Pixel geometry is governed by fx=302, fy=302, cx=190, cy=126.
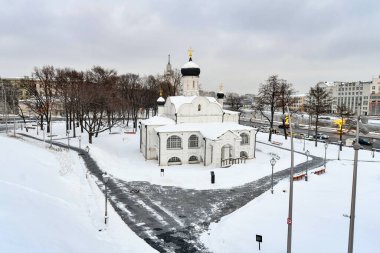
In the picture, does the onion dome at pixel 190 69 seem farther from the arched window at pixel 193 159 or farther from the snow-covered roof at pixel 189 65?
the arched window at pixel 193 159

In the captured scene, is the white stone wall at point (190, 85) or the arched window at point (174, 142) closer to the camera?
the arched window at point (174, 142)

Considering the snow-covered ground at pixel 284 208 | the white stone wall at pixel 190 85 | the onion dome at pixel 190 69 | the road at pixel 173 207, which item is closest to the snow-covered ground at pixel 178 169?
the snow-covered ground at pixel 284 208

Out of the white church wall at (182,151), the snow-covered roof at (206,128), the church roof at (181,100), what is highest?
the church roof at (181,100)

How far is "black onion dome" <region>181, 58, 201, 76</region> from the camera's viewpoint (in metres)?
39.0

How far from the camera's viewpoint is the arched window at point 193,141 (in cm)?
3412

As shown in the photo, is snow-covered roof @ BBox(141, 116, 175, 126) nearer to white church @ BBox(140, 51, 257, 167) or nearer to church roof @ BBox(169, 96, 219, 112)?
white church @ BBox(140, 51, 257, 167)

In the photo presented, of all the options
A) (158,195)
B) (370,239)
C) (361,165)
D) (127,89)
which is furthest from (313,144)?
(127,89)

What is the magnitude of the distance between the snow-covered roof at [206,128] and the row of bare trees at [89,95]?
48.1 feet

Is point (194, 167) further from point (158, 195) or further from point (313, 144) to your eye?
point (313, 144)

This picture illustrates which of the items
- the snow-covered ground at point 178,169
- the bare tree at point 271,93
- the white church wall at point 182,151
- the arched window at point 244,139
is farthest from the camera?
the bare tree at point 271,93

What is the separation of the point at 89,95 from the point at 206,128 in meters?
19.5

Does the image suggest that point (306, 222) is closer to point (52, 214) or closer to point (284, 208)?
point (284, 208)

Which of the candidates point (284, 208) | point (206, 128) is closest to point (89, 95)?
point (206, 128)

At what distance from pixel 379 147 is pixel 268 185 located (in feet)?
102
